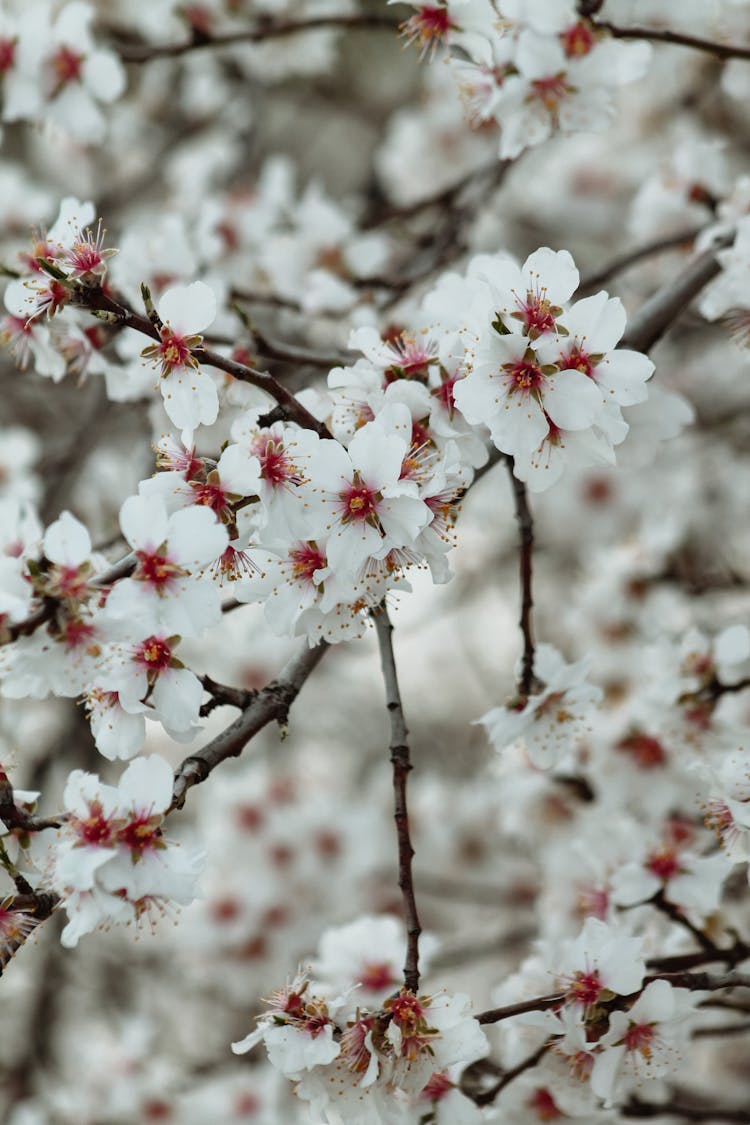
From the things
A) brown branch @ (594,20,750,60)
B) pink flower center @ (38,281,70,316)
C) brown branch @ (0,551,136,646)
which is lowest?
brown branch @ (0,551,136,646)

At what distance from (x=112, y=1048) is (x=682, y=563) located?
231cm

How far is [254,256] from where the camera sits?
10.5ft

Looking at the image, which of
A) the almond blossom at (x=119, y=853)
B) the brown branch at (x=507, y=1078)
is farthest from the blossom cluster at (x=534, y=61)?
the brown branch at (x=507, y=1078)

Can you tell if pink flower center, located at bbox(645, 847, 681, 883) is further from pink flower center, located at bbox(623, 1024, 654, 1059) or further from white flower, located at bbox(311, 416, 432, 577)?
white flower, located at bbox(311, 416, 432, 577)

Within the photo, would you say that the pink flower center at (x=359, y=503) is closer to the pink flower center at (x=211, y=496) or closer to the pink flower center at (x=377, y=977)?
the pink flower center at (x=211, y=496)

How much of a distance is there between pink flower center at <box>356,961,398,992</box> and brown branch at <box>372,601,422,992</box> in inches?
18.3

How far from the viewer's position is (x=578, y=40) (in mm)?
1761

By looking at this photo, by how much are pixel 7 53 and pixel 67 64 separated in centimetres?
12

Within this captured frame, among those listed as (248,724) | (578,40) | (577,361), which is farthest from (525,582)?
(578,40)

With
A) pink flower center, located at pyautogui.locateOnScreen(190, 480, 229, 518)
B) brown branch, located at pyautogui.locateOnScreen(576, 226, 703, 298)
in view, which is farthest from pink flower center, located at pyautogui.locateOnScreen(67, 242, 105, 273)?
brown branch, located at pyautogui.locateOnScreen(576, 226, 703, 298)

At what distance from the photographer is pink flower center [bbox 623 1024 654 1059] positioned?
1.56 metres

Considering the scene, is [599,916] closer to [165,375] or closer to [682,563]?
[165,375]

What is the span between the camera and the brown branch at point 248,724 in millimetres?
1390

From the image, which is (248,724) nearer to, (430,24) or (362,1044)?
(362,1044)
